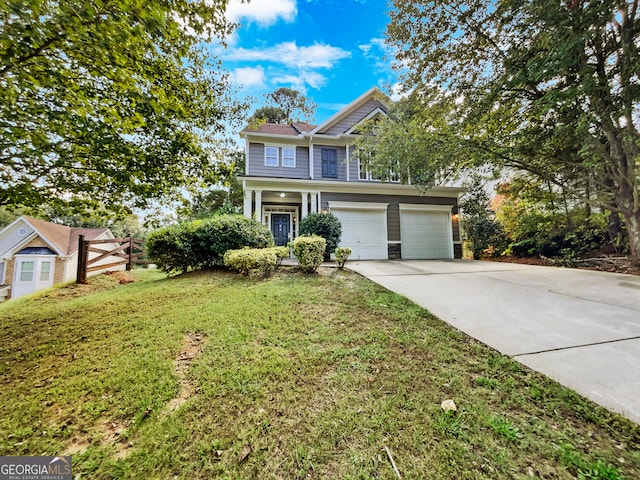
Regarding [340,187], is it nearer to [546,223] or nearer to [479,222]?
[479,222]

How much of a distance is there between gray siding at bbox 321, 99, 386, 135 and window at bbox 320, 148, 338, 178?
0.95 meters

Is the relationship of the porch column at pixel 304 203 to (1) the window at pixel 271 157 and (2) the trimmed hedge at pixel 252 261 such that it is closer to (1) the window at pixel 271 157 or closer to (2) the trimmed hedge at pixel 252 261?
(1) the window at pixel 271 157

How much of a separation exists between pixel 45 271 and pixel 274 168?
13197 millimetres

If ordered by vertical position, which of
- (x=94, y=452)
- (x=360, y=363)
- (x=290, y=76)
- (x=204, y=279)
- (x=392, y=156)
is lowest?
(x=94, y=452)

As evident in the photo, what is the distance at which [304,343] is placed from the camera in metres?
2.65

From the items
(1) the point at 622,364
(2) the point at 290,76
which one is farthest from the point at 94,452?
(2) the point at 290,76

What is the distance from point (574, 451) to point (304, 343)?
6.85 ft

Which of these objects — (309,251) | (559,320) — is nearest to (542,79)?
(559,320)

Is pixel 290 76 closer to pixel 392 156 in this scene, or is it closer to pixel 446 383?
pixel 392 156

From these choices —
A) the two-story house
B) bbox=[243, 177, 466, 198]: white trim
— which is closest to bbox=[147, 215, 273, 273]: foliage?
Answer: bbox=[243, 177, 466, 198]: white trim

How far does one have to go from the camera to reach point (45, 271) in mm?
12266

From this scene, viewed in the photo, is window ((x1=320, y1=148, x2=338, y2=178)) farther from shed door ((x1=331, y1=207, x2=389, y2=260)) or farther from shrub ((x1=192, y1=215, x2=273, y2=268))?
shrub ((x1=192, y1=215, x2=273, y2=268))

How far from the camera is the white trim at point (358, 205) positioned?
33.2 ft

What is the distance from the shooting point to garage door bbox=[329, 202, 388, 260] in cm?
1020
